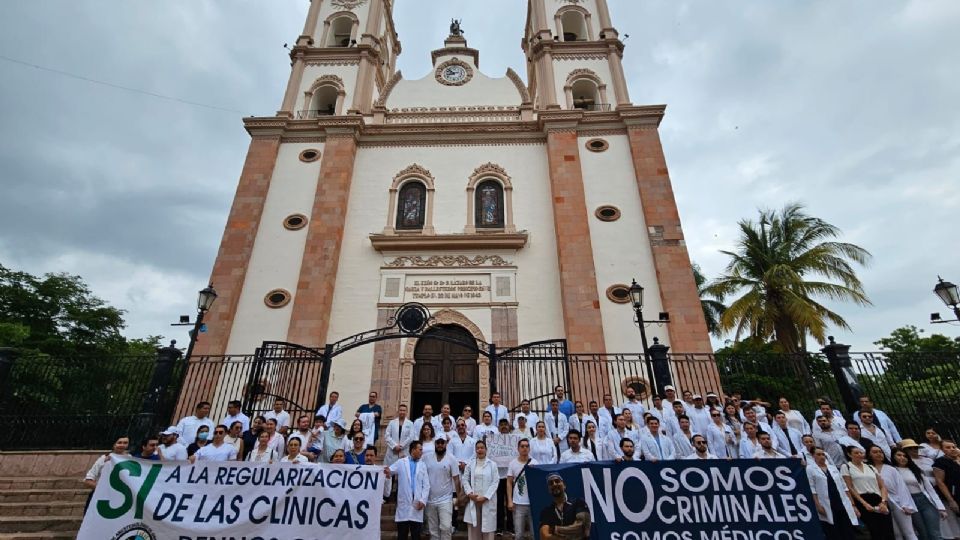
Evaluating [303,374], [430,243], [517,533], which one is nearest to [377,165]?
[430,243]

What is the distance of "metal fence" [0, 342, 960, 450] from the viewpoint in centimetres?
870

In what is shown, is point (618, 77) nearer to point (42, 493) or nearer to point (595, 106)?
point (595, 106)

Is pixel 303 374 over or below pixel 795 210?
below

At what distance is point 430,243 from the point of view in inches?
562

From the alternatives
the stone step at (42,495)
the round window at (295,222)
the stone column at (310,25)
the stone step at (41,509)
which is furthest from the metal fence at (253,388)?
the stone column at (310,25)

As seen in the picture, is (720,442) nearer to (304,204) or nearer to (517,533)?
(517,533)

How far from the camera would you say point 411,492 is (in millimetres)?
5891

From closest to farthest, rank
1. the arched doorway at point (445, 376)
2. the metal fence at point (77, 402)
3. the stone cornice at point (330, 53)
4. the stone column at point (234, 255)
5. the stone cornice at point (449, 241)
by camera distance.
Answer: the metal fence at point (77, 402)
the stone column at point (234, 255)
the arched doorway at point (445, 376)
the stone cornice at point (449, 241)
the stone cornice at point (330, 53)

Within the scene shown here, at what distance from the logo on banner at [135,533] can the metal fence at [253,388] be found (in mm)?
3508

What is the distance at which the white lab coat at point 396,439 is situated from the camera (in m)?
7.41

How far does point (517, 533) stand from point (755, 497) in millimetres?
2860

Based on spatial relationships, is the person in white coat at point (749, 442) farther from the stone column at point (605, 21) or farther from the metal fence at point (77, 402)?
the stone column at point (605, 21)

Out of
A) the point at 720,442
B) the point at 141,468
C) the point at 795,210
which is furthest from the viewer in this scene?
the point at 795,210

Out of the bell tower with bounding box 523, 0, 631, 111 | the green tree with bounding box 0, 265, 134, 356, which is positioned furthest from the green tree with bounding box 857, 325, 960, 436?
the green tree with bounding box 0, 265, 134, 356
